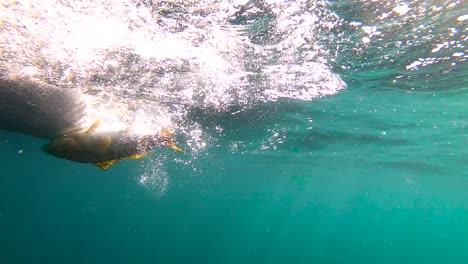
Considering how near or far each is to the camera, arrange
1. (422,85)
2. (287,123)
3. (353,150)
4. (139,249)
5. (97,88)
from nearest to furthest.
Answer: (97,88)
(422,85)
(287,123)
(353,150)
(139,249)

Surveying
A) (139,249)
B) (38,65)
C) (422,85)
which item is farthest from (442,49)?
(139,249)

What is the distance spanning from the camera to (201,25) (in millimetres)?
7195

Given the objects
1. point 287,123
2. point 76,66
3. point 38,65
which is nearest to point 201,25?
point 76,66

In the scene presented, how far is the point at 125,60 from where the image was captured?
29.7ft

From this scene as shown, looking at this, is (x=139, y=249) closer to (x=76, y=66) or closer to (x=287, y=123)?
(x=287, y=123)

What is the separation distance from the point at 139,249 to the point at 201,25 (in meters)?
98.8

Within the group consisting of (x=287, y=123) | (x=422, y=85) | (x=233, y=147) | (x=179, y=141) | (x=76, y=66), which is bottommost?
(x=233, y=147)

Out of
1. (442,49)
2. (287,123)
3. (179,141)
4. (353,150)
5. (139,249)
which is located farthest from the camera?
(139,249)

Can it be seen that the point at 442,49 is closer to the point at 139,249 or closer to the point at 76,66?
the point at 76,66

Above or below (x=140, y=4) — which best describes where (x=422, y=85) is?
below

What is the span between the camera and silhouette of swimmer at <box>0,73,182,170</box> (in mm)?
3014

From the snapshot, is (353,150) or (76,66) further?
(353,150)

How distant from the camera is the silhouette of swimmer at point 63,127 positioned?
9.89ft

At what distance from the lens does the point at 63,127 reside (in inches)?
166
